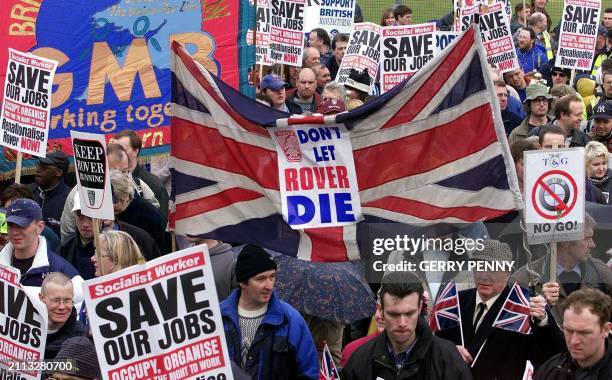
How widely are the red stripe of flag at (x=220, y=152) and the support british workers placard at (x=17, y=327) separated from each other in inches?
57.1

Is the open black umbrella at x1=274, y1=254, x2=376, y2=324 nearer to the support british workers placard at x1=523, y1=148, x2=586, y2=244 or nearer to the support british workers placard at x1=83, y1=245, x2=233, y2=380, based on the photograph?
the support british workers placard at x1=523, y1=148, x2=586, y2=244

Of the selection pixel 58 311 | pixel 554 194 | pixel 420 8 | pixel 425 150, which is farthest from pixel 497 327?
pixel 420 8

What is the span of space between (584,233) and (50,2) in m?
6.54

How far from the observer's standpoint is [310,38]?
805 inches

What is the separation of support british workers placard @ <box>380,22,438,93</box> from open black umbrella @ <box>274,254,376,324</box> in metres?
5.22

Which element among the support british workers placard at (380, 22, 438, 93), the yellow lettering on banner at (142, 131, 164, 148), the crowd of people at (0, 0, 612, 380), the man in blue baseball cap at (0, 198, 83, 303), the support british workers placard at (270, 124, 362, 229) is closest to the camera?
the crowd of people at (0, 0, 612, 380)

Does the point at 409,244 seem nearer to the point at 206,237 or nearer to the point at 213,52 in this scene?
the point at 206,237

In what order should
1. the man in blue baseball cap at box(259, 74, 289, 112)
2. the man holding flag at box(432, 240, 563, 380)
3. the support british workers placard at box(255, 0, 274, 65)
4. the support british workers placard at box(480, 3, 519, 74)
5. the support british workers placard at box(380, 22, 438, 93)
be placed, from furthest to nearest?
the support british workers placard at box(255, 0, 274, 65), the support british workers placard at box(480, 3, 519, 74), the support british workers placard at box(380, 22, 438, 93), the man in blue baseball cap at box(259, 74, 289, 112), the man holding flag at box(432, 240, 563, 380)

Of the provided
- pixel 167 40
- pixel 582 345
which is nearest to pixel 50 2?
pixel 167 40

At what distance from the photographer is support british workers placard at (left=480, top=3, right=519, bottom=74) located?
55.1 feet

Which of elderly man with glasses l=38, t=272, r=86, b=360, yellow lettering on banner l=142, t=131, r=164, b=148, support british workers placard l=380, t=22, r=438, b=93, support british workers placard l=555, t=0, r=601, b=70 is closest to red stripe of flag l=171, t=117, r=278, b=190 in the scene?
elderly man with glasses l=38, t=272, r=86, b=360

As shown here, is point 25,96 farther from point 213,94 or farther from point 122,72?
point 213,94

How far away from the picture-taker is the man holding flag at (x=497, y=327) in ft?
27.9

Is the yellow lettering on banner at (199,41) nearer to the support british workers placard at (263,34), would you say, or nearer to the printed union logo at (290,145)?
the support british workers placard at (263,34)
